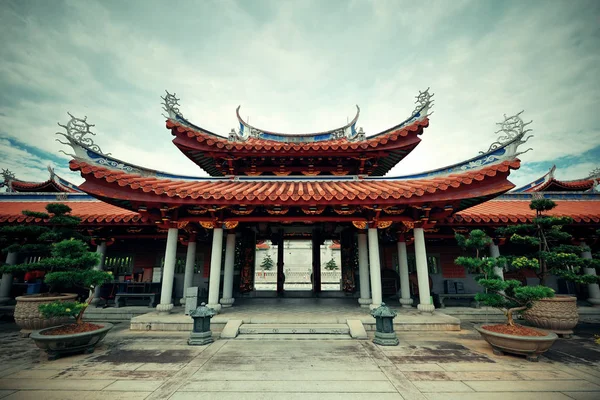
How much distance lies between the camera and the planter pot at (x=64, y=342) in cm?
476

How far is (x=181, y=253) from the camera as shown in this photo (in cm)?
1134

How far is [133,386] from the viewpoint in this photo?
3.76 m

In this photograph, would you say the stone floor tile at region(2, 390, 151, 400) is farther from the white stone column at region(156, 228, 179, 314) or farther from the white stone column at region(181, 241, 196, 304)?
the white stone column at region(181, 241, 196, 304)

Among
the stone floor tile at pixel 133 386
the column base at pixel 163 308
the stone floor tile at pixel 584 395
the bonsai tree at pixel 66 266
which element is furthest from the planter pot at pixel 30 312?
the stone floor tile at pixel 584 395

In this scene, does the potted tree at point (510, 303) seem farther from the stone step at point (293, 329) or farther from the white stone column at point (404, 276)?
the white stone column at point (404, 276)

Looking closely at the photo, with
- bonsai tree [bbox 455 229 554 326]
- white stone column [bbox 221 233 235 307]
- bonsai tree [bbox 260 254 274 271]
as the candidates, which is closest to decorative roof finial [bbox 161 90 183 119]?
white stone column [bbox 221 233 235 307]

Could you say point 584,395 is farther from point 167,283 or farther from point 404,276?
point 167,283

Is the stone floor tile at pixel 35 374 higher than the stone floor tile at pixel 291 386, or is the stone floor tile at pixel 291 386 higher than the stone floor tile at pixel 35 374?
the stone floor tile at pixel 291 386

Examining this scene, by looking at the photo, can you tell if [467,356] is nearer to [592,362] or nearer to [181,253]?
[592,362]

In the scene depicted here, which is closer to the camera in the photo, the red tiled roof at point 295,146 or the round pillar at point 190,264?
the red tiled roof at point 295,146

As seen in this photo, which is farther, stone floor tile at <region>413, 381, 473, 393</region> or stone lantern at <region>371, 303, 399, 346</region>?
stone lantern at <region>371, 303, 399, 346</region>

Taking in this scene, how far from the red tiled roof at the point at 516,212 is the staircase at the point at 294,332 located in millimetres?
5322

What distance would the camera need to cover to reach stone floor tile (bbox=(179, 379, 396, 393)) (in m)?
3.59

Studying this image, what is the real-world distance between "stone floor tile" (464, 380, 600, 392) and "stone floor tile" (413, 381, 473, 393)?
0.16 meters
